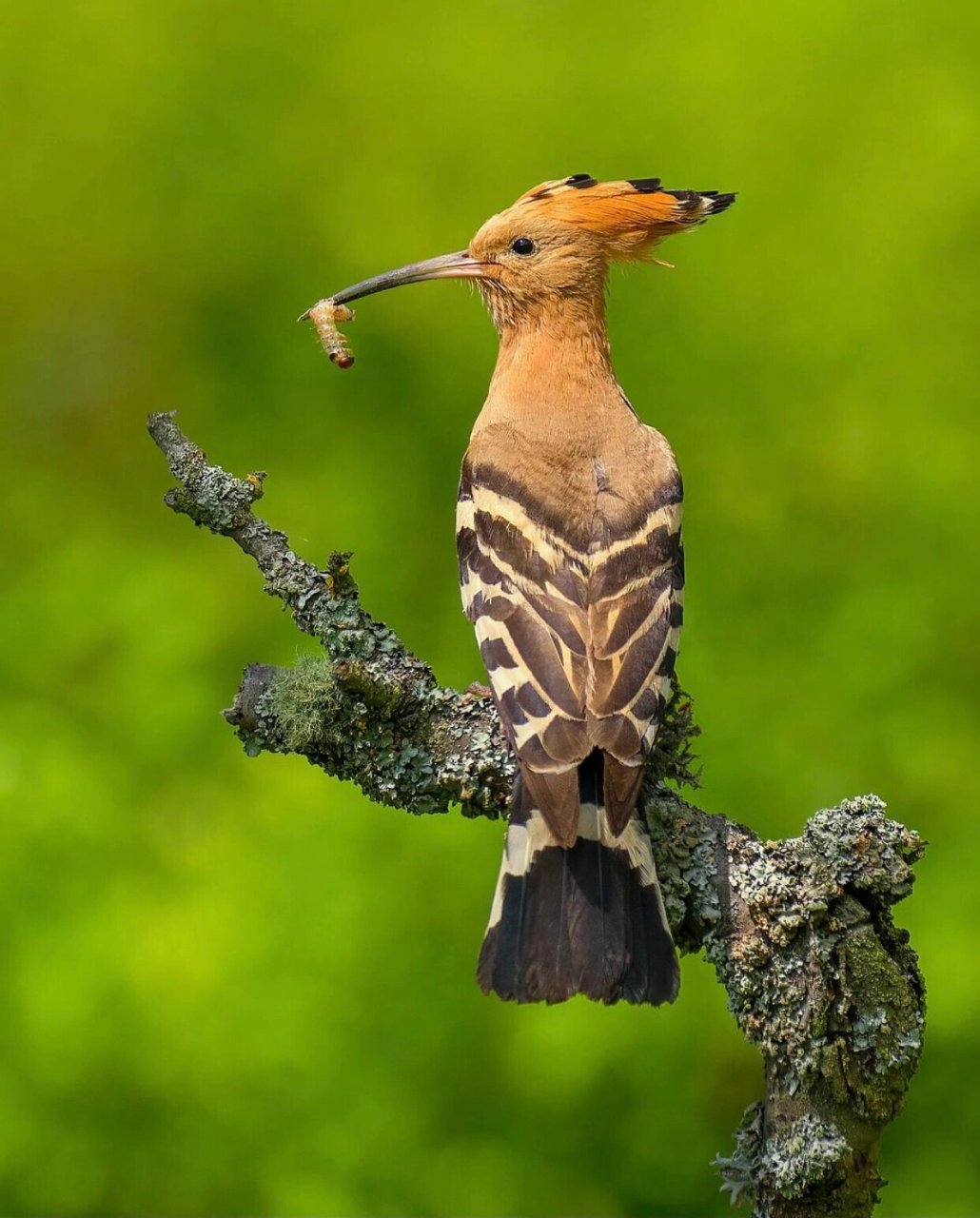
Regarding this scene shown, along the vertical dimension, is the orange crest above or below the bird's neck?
above

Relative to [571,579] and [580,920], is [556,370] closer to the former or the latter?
[571,579]

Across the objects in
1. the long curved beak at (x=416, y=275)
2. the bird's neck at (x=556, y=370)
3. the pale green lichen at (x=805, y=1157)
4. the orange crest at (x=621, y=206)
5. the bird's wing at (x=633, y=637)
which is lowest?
the pale green lichen at (x=805, y=1157)

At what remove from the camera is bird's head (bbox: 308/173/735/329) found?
3375mm

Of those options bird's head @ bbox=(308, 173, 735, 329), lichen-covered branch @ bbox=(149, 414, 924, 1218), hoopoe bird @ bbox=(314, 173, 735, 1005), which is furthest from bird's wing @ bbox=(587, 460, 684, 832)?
bird's head @ bbox=(308, 173, 735, 329)

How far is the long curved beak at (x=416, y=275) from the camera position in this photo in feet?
11.3

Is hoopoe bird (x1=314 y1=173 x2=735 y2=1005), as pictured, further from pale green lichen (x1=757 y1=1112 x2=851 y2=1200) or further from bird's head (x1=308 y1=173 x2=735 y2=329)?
pale green lichen (x1=757 y1=1112 x2=851 y2=1200)

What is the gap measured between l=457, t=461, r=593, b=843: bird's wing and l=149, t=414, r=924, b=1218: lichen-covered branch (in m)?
0.15

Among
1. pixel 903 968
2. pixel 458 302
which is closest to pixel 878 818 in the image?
pixel 903 968

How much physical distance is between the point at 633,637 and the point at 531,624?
17cm

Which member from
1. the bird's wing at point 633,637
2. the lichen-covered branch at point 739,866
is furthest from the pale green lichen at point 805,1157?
the bird's wing at point 633,637

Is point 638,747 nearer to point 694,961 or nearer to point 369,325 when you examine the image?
point 694,961

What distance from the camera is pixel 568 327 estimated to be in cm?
341

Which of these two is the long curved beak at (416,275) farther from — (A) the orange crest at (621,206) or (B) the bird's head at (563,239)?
(A) the orange crest at (621,206)

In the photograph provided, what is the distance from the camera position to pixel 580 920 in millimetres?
2582
